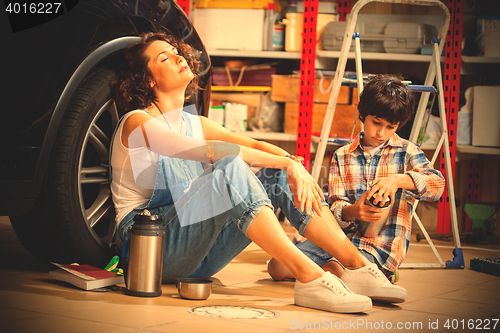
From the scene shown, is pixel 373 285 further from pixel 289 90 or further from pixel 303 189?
pixel 289 90

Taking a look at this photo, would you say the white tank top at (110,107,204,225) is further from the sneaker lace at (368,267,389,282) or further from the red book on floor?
the sneaker lace at (368,267,389,282)

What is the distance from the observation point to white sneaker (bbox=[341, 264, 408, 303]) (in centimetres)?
156

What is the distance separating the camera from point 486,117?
318 cm

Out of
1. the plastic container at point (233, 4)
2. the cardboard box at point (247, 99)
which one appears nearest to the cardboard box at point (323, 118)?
the cardboard box at point (247, 99)

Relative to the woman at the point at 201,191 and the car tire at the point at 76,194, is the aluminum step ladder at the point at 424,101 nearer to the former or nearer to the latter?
the woman at the point at 201,191

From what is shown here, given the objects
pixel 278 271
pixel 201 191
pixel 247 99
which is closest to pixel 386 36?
pixel 247 99

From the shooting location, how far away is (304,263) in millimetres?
1505

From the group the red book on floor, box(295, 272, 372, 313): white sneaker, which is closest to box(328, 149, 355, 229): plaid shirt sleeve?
box(295, 272, 372, 313): white sneaker

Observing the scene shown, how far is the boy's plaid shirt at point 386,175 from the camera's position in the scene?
5.99 ft

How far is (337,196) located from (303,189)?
0.37m

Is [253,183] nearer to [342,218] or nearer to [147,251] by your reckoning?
[147,251]

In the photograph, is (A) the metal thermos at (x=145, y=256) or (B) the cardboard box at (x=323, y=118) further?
(B) the cardboard box at (x=323, y=118)

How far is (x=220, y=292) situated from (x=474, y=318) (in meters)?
0.72

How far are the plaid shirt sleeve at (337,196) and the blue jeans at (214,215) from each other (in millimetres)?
226
